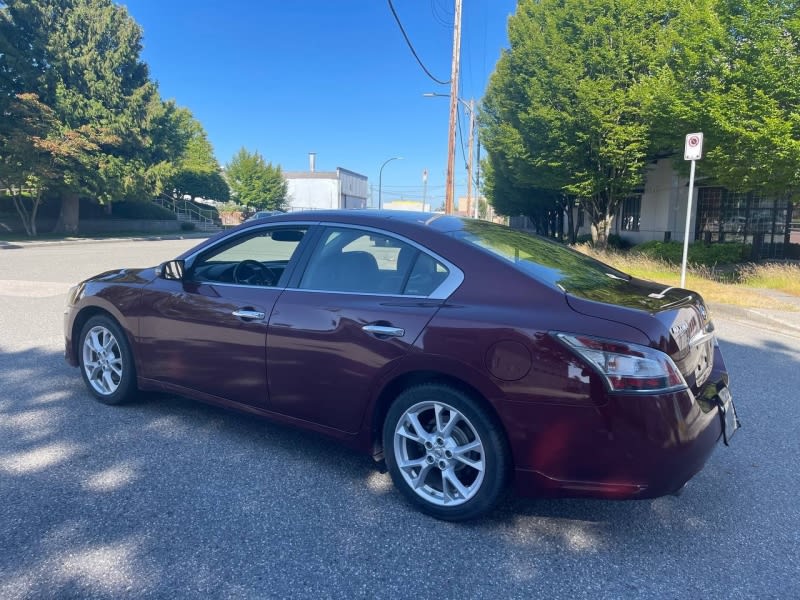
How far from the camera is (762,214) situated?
750 inches

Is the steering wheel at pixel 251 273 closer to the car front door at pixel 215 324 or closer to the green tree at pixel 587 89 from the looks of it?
the car front door at pixel 215 324

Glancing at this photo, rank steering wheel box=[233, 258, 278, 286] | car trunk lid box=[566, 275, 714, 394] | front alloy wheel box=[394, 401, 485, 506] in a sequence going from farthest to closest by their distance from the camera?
steering wheel box=[233, 258, 278, 286] → front alloy wheel box=[394, 401, 485, 506] → car trunk lid box=[566, 275, 714, 394]

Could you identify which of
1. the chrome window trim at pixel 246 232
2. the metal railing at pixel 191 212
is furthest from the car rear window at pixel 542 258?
the metal railing at pixel 191 212

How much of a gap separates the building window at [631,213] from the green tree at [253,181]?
5103cm

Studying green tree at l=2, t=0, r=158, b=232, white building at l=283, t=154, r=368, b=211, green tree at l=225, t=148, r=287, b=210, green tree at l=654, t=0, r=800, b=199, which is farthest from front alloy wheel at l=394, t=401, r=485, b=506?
white building at l=283, t=154, r=368, b=211

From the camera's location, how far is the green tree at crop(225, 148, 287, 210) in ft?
228

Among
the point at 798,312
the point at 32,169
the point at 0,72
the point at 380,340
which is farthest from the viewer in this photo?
the point at 0,72

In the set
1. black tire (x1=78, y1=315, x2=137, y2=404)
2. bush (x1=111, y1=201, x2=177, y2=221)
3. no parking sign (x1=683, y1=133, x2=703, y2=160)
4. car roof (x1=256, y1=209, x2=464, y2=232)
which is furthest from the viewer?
bush (x1=111, y1=201, x2=177, y2=221)

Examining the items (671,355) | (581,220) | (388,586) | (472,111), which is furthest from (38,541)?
(472,111)

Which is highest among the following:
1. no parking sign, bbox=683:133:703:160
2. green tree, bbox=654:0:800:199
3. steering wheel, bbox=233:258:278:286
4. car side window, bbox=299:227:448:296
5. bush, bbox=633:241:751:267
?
green tree, bbox=654:0:800:199

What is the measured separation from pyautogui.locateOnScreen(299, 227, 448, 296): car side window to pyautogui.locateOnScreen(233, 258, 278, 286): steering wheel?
543 millimetres

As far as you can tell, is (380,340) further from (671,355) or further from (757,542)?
(757,542)

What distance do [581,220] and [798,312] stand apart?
24833 millimetres

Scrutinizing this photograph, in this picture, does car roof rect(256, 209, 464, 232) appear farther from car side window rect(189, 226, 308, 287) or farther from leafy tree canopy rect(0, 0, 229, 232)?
leafy tree canopy rect(0, 0, 229, 232)
